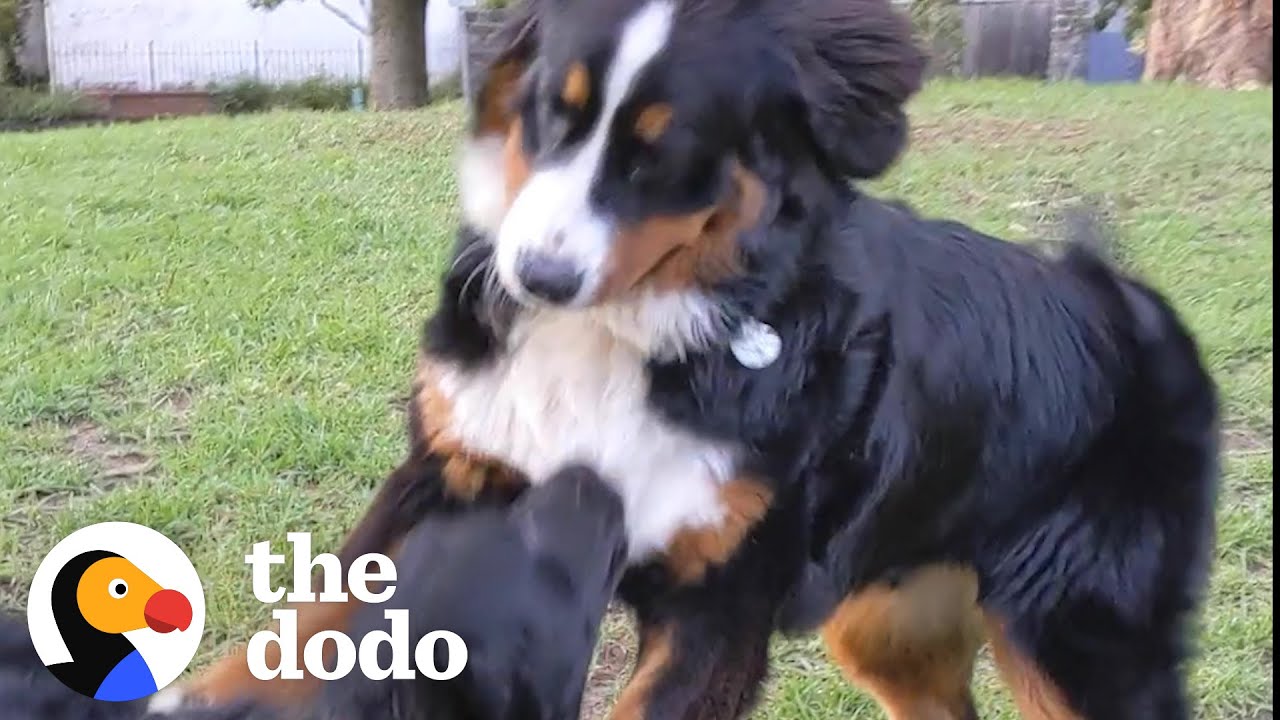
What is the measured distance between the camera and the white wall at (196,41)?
81.3 inches

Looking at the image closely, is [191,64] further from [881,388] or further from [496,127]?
[881,388]

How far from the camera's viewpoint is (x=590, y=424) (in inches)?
52.0

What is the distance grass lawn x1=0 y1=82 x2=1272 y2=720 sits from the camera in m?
1.83

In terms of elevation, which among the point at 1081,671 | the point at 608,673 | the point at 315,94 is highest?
the point at 315,94

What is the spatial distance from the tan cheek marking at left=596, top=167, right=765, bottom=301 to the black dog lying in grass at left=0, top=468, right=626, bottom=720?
0.21 meters

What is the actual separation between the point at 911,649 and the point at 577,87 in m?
0.86

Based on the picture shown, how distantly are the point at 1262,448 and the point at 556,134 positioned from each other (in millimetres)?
1331

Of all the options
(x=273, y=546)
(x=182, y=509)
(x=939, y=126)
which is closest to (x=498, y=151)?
(x=273, y=546)

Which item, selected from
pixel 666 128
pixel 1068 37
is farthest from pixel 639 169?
pixel 1068 37

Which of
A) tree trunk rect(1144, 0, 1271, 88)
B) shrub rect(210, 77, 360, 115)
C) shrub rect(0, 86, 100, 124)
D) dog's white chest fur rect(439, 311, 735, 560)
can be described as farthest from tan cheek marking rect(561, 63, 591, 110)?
shrub rect(0, 86, 100, 124)

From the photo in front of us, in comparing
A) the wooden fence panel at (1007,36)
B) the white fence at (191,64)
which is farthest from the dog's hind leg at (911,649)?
the white fence at (191,64)

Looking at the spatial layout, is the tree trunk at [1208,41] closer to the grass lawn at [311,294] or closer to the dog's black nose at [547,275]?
the grass lawn at [311,294]

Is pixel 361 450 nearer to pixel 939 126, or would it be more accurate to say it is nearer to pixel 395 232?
pixel 395 232

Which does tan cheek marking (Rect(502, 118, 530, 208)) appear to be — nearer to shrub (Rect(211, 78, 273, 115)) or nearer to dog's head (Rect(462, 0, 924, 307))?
dog's head (Rect(462, 0, 924, 307))
